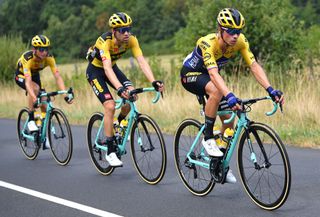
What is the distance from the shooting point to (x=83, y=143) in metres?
11.6

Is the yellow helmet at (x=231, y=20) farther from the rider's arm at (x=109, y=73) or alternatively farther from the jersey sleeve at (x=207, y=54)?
the rider's arm at (x=109, y=73)

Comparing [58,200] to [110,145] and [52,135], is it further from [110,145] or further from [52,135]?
[52,135]

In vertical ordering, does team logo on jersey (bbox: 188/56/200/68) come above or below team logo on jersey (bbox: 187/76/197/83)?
above

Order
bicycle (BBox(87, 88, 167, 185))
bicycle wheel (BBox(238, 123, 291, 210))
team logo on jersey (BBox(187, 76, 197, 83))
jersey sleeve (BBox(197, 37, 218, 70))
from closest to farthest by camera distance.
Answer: bicycle wheel (BBox(238, 123, 291, 210)), jersey sleeve (BBox(197, 37, 218, 70)), team logo on jersey (BBox(187, 76, 197, 83)), bicycle (BBox(87, 88, 167, 185))

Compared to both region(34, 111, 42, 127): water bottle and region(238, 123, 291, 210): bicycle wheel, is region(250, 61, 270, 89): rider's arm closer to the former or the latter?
region(238, 123, 291, 210): bicycle wheel

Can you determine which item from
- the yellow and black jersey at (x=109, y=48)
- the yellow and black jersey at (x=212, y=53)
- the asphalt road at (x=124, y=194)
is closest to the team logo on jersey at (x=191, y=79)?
the yellow and black jersey at (x=212, y=53)

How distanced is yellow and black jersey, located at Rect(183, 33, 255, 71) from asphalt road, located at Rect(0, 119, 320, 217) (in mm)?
1446

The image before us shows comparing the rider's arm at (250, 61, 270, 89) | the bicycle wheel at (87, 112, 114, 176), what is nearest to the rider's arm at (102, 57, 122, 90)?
the bicycle wheel at (87, 112, 114, 176)

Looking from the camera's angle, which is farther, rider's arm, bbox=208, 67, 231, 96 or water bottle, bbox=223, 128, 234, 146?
water bottle, bbox=223, 128, 234, 146

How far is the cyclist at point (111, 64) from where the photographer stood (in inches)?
313

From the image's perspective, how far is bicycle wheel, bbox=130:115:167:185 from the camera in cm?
754

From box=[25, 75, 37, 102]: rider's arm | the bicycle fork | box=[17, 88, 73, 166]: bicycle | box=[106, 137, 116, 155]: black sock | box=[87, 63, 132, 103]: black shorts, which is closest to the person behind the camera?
the bicycle fork

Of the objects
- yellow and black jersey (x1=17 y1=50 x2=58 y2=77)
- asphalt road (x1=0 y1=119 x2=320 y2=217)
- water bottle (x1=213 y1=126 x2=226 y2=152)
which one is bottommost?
asphalt road (x1=0 y1=119 x2=320 y2=217)

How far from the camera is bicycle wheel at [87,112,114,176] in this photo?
8.61 m
